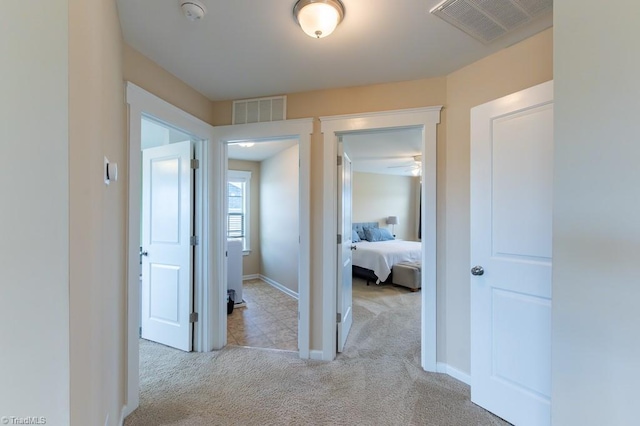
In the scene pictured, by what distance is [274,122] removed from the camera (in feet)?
8.72

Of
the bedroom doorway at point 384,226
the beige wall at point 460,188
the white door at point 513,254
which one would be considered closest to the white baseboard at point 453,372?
the beige wall at point 460,188

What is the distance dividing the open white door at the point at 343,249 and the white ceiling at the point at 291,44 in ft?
2.44

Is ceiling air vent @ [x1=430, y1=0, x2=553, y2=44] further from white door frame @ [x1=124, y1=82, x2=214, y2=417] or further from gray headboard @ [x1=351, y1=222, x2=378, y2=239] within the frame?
gray headboard @ [x1=351, y1=222, x2=378, y2=239]

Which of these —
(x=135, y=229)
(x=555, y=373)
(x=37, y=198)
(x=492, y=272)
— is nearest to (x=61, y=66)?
(x=37, y=198)

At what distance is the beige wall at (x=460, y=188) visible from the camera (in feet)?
6.70

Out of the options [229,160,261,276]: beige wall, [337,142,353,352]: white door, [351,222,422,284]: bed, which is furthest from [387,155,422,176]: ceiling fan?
[229,160,261,276]: beige wall

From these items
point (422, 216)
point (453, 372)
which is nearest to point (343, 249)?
point (422, 216)

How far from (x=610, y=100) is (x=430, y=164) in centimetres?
157

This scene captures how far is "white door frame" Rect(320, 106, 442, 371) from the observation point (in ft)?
7.66

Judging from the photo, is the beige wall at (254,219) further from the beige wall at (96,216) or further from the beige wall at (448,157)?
the beige wall at (96,216)

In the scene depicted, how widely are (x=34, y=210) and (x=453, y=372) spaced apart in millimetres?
2699

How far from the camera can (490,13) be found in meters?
1.59

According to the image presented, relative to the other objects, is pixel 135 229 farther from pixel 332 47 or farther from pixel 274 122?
pixel 332 47

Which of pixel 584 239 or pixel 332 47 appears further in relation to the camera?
pixel 332 47
